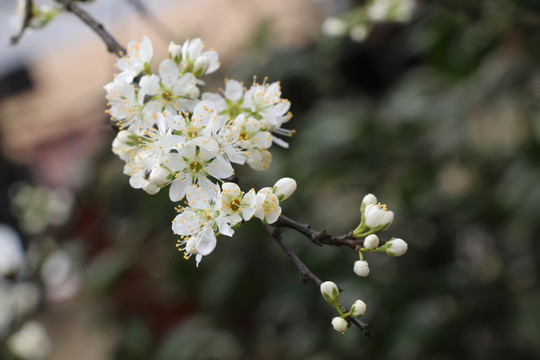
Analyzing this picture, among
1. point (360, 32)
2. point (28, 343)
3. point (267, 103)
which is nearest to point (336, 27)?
point (360, 32)

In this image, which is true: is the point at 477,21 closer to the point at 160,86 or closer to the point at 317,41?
the point at 317,41

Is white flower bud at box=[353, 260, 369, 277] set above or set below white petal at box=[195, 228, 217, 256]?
below

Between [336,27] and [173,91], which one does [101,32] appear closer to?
[173,91]

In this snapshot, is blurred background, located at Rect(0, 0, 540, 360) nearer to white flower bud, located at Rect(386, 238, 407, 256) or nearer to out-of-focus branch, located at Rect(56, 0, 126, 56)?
out-of-focus branch, located at Rect(56, 0, 126, 56)

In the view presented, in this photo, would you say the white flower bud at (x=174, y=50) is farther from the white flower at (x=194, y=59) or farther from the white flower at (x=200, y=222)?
the white flower at (x=200, y=222)

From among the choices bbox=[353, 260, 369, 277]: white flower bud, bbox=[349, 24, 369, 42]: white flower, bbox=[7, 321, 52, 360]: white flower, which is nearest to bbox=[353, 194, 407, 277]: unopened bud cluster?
bbox=[353, 260, 369, 277]: white flower bud

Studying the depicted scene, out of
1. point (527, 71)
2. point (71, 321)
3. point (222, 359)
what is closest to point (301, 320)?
point (222, 359)
